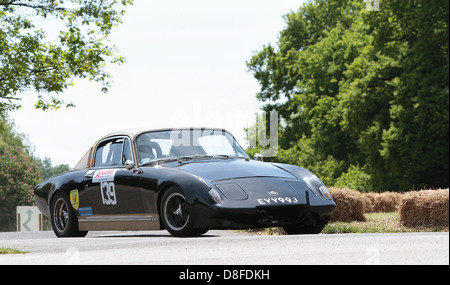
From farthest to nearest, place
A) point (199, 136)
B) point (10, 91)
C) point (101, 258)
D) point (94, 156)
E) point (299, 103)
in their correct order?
point (299, 103), point (10, 91), point (94, 156), point (199, 136), point (101, 258)

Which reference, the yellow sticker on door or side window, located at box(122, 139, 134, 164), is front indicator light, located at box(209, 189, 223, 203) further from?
the yellow sticker on door

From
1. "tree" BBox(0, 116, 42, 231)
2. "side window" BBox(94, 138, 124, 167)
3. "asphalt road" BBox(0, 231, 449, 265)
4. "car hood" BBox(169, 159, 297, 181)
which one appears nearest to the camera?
"asphalt road" BBox(0, 231, 449, 265)

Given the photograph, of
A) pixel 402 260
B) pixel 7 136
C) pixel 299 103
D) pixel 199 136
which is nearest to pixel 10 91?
pixel 199 136

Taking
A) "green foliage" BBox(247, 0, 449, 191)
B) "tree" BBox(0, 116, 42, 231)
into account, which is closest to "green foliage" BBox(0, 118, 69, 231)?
"tree" BBox(0, 116, 42, 231)

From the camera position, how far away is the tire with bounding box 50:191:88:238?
11930mm

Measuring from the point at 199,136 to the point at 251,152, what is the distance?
1905 inches

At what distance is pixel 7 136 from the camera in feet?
257

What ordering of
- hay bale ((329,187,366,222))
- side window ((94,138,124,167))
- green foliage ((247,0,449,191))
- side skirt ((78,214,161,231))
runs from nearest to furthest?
side skirt ((78,214,161,231)), side window ((94,138,124,167)), hay bale ((329,187,366,222)), green foliage ((247,0,449,191))

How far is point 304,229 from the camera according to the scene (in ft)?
33.9

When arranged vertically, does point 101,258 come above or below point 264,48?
below

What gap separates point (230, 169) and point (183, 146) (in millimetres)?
1267

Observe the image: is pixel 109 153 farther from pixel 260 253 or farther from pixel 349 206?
pixel 349 206

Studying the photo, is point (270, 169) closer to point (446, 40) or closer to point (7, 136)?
point (446, 40)
